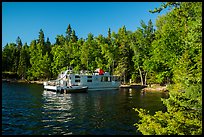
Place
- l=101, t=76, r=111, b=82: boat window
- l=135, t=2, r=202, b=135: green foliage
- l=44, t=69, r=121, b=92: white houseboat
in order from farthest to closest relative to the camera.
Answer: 1. l=101, t=76, r=111, b=82: boat window
2. l=44, t=69, r=121, b=92: white houseboat
3. l=135, t=2, r=202, b=135: green foliage

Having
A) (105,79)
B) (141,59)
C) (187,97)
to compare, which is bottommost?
(187,97)

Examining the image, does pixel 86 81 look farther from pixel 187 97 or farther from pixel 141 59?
pixel 187 97

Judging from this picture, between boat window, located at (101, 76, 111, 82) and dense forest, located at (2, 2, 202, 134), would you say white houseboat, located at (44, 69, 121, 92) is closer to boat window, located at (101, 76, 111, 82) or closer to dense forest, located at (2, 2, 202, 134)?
boat window, located at (101, 76, 111, 82)

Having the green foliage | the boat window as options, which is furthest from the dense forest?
the boat window

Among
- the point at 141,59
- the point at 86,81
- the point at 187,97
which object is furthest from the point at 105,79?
the point at 187,97

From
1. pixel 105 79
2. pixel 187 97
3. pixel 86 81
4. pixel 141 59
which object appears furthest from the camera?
pixel 141 59

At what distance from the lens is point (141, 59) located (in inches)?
3236

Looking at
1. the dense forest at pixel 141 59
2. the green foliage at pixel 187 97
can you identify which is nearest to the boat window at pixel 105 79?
the dense forest at pixel 141 59

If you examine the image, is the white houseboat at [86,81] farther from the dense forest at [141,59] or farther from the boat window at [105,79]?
the dense forest at [141,59]

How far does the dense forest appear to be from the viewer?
13.6 metres

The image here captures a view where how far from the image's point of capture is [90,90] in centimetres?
6938

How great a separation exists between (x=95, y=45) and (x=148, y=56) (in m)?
22.5

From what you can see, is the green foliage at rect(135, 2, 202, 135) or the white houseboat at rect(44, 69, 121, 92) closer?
the green foliage at rect(135, 2, 202, 135)

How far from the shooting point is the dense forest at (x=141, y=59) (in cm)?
1361
